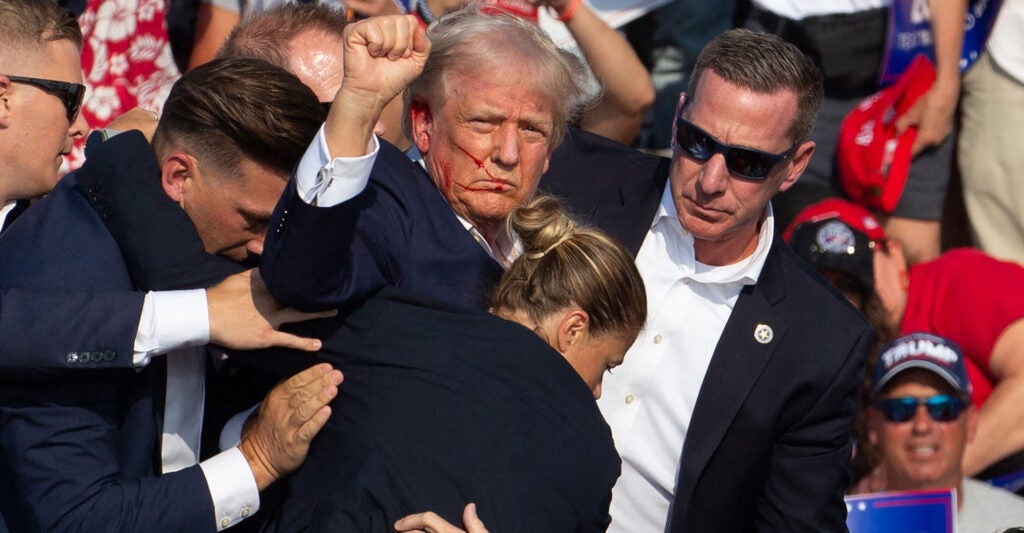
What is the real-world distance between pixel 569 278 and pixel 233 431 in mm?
801

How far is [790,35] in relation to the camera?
5406mm

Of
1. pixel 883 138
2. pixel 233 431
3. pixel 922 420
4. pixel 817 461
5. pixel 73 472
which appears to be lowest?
pixel 922 420

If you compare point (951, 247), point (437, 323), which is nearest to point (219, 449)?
point (437, 323)

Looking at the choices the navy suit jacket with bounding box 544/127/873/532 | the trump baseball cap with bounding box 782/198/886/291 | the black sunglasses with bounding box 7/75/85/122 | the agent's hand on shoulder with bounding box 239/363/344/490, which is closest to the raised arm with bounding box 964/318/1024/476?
the trump baseball cap with bounding box 782/198/886/291

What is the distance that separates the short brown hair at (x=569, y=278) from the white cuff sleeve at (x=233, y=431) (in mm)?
589

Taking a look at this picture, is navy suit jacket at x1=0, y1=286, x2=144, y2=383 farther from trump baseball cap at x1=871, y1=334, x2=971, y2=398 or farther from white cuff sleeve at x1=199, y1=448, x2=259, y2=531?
trump baseball cap at x1=871, y1=334, x2=971, y2=398

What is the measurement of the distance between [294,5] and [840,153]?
223cm

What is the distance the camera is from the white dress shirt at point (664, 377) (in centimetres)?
380

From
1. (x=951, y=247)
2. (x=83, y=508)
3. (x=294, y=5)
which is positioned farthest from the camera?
(x=951, y=247)

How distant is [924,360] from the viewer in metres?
4.65

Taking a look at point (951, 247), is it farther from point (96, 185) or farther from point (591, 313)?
point (96, 185)

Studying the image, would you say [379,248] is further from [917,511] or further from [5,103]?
[917,511]

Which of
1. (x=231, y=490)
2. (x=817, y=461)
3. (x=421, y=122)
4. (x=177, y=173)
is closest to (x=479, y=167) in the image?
(x=421, y=122)

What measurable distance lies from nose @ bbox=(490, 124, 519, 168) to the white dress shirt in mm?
759
